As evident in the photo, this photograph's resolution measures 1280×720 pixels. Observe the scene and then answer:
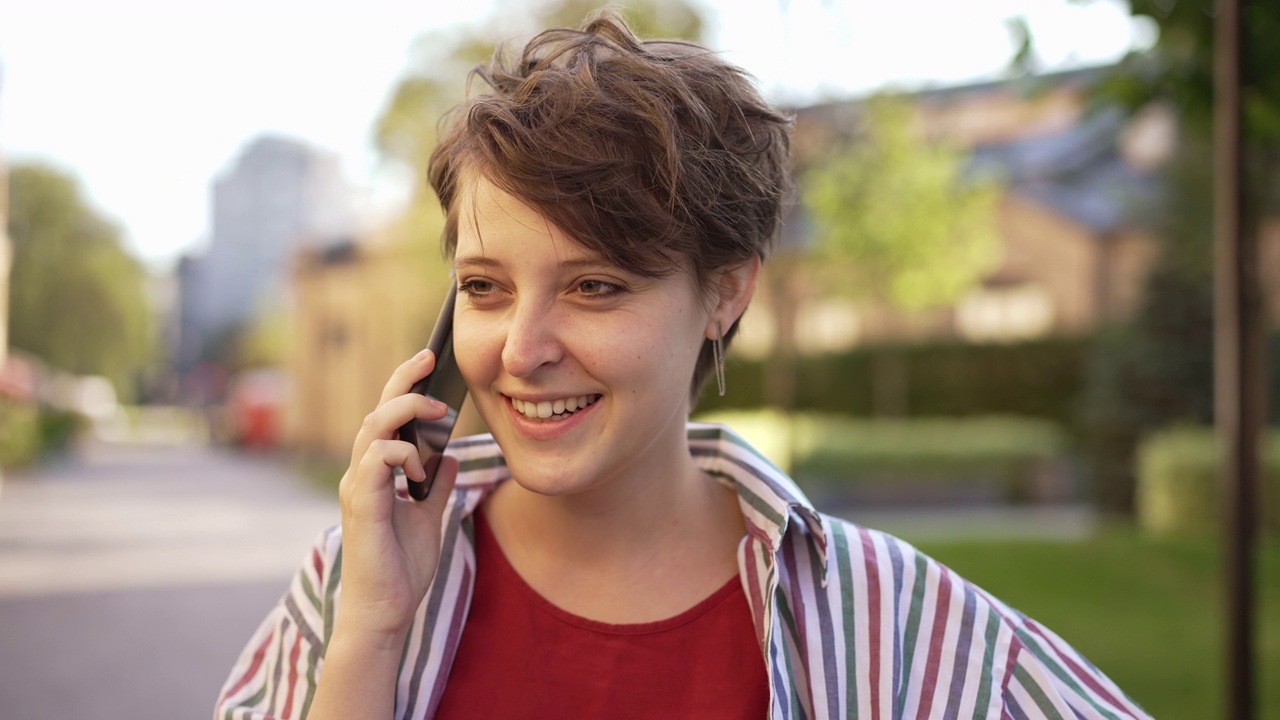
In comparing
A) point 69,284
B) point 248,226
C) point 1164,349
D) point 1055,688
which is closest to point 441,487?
point 1055,688

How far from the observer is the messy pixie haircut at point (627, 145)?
1.68 m

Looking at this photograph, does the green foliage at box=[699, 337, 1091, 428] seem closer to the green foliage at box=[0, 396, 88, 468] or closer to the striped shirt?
the green foliage at box=[0, 396, 88, 468]

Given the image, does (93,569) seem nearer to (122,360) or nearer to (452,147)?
(452,147)

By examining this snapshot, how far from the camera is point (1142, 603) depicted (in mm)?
8320

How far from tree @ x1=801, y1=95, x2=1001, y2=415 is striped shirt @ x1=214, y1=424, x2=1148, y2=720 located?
576 inches

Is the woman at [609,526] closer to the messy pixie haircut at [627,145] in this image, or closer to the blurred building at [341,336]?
the messy pixie haircut at [627,145]

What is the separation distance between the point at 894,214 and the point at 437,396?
15.5 m

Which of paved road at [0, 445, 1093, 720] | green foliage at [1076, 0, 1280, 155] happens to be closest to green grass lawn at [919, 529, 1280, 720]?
paved road at [0, 445, 1093, 720]

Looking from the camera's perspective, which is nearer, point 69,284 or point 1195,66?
point 1195,66

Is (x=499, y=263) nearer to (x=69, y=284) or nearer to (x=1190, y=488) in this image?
(x=1190, y=488)

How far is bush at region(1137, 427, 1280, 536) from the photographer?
1223 cm

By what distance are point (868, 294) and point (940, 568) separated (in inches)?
629

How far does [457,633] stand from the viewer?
1.87m

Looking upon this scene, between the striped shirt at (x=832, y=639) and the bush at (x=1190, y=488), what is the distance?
11310mm
